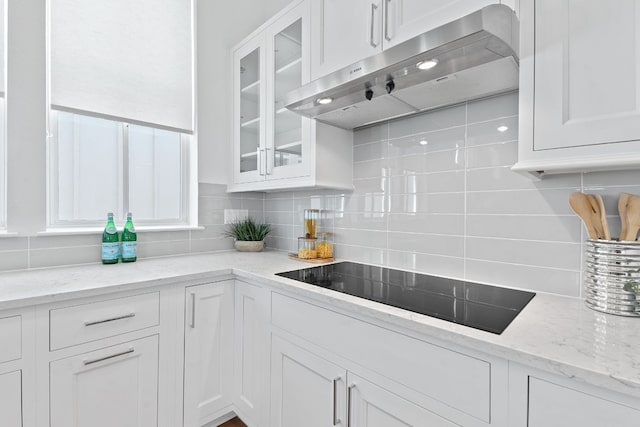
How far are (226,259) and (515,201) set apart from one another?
1.56 m

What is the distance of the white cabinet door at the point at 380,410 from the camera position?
2.91ft

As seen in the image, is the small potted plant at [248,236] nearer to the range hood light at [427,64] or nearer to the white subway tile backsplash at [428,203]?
the white subway tile backsplash at [428,203]

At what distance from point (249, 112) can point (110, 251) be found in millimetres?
1187

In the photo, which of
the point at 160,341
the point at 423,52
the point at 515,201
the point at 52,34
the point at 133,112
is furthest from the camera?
the point at 133,112

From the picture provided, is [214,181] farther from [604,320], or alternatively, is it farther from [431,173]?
[604,320]

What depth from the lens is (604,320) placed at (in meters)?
0.88

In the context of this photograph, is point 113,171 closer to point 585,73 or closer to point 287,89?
point 287,89

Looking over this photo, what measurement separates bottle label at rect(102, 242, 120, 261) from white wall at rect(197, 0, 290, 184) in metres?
0.68

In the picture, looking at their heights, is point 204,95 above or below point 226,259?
above

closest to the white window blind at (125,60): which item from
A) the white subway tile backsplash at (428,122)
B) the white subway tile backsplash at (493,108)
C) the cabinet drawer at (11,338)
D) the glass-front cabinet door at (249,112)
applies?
the glass-front cabinet door at (249,112)

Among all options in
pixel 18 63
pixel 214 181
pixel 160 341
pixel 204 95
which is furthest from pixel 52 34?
pixel 160 341

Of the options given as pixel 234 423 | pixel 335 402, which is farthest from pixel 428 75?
pixel 234 423

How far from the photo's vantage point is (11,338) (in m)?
1.06

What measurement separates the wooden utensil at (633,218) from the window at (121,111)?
2.21m
